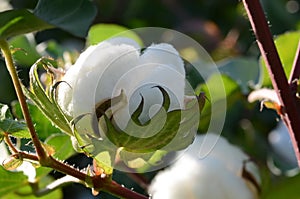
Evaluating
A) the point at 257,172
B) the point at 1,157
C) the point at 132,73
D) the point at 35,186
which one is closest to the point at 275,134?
the point at 257,172

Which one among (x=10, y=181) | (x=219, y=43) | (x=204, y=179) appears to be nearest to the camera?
(x=10, y=181)

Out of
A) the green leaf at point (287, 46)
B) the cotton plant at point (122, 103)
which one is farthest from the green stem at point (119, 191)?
the green leaf at point (287, 46)

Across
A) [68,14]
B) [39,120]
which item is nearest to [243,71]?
[39,120]

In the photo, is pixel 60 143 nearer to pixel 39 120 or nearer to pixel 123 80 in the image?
pixel 39 120

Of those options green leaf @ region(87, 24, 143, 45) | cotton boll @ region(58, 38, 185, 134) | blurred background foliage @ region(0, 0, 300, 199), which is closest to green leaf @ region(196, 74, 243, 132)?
blurred background foliage @ region(0, 0, 300, 199)

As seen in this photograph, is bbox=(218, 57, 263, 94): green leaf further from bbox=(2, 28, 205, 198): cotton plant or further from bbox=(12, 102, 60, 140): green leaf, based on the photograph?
bbox=(2, 28, 205, 198): cotton plant

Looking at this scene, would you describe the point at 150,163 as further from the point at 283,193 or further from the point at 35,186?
the point at 35,186
